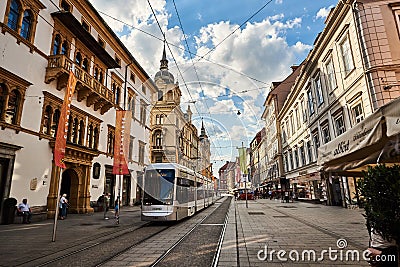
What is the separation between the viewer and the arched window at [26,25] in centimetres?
1458

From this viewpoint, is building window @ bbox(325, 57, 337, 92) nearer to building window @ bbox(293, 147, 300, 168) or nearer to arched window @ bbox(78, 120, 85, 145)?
building window @ bbox(293, 147, 300, 168)

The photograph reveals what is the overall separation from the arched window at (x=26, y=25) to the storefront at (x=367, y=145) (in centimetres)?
1714

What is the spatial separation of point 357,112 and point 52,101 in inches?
794

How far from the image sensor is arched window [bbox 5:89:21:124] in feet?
43.8

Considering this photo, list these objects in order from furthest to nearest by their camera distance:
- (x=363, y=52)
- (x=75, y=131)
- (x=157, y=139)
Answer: (x=157, y=139) < (x=75, y=131) < (x=363, y=52)

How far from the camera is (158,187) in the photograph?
500 inches

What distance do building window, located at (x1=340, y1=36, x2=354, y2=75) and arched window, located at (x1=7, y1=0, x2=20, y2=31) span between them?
66.6 feet

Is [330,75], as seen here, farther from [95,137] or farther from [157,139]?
[157,139]

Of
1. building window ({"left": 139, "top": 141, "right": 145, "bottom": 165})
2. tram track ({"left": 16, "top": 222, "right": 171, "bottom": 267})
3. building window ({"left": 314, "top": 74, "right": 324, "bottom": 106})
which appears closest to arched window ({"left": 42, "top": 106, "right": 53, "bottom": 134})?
tram track ({"left": 16, "top": 222, "right": 171, "bottom": 267})

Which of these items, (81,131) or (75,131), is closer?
(75,131)

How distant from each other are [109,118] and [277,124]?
2830cm

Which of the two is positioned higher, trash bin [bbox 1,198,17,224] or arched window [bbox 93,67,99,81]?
arched window [bbox 93,67,99,81]

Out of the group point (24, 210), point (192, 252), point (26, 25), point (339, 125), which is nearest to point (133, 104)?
point (26, 25)
